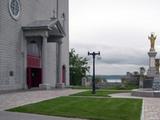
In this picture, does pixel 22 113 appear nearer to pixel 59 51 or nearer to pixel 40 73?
pixel 40 73

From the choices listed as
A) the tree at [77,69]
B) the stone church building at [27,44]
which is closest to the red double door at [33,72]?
the stone church building at [27,44]

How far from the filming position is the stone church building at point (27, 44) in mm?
35312

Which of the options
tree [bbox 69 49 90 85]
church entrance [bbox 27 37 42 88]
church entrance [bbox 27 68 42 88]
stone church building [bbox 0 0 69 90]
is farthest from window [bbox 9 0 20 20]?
tree [bbox 69 49 90 85]

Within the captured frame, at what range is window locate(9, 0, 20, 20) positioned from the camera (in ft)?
120

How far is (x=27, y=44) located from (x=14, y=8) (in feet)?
16.5

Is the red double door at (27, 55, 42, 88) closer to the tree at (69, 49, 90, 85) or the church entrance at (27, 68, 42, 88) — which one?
the church entrance at (27, 68, 42, 88)

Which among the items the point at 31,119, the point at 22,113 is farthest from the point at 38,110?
the point at 31,119

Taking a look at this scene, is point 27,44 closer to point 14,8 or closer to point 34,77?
point 34,77

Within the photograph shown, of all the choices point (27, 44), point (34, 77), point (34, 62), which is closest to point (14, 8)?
point (27, 44)

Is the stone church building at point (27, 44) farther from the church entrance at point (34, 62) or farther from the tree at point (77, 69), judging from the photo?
the tree at point (77, 69)

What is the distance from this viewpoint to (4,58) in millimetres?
34812

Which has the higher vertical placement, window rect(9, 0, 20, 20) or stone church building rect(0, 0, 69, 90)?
window rect(9, 0, 20, 20)

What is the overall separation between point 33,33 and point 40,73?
19.6 feet

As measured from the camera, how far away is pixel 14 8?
3719 centimetres
